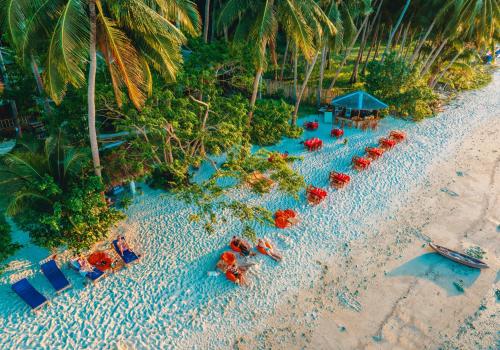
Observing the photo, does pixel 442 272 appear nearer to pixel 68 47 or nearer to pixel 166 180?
pixel 166 180

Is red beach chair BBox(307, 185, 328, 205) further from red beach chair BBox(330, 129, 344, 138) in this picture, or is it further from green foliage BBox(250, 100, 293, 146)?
red beach chair BBox(330, 129, 344, 138)

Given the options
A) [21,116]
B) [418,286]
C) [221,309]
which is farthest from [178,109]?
[418,286]

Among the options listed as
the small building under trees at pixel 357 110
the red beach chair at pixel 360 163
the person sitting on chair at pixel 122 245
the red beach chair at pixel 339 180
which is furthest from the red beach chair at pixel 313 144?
the person sitting on chair at pixel 122 245

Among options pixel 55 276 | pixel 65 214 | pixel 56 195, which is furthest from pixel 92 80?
pixel 55 276

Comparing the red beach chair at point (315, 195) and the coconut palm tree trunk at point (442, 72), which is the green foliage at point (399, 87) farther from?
the red beach chair at point (315, 195)

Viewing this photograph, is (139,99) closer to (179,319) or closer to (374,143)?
(179,319)

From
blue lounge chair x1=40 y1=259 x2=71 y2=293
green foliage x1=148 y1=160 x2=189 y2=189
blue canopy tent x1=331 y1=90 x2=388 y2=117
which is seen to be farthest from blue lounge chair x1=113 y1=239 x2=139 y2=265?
blue canopy tent x1=331 y1=90 x2=388 y2=117
